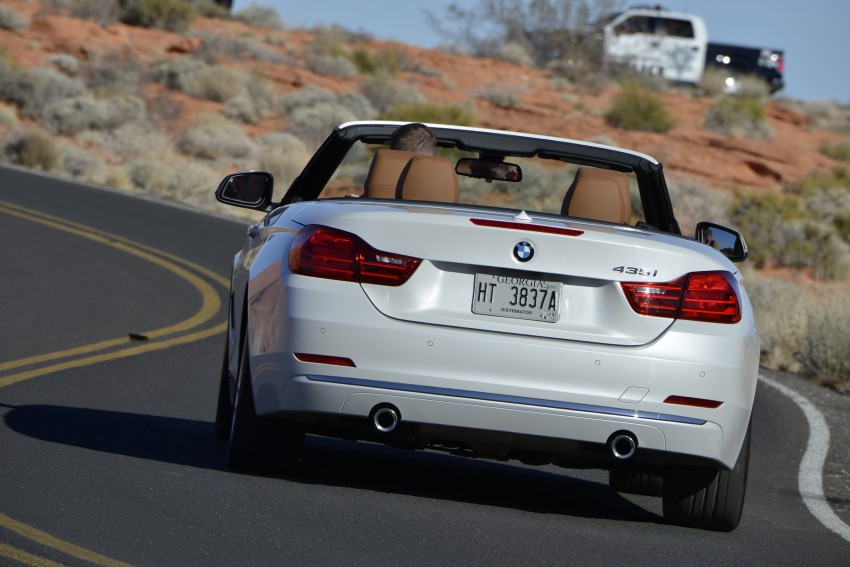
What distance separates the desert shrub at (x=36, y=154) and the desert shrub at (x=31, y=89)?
9342 millimetres

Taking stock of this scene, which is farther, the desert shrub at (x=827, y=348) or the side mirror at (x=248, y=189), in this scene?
the desert shrub at (x=827, y=348)

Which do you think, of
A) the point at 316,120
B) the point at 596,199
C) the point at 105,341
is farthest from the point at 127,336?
the point at 316,120

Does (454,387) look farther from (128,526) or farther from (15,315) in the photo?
(15,315)

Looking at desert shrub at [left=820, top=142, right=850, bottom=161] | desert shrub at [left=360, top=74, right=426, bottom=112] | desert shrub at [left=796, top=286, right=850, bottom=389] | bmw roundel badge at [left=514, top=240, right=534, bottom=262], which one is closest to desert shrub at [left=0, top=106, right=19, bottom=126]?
desert shrub at [left=360, top=74, right=426, bottom=112]

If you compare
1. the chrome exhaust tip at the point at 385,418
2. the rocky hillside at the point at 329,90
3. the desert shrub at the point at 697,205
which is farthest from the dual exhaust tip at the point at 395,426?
the rocky hillside at the point at 329,90

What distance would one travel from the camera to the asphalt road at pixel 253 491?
18.2ft

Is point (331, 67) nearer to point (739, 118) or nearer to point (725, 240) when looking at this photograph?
point (739, 118)

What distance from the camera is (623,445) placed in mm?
6125

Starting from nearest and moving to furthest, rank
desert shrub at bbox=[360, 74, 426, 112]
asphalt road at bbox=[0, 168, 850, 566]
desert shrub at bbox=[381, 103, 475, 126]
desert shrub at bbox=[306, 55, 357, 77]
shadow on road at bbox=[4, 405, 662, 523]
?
asphalt road at bbox=[0, 168, 850, 566] → shadow on road at bbox=[4, 405, 662, 523] → desert shrub at bbox=[381, 103, 475, 126] → desert shrub at bbox=[360, 74, 426, 112] → desert shrub at bbox=[306, 55, 357, 77]

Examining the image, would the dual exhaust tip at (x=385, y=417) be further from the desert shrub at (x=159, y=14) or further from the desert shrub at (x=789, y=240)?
the desert shrub at (x=159, y=14)

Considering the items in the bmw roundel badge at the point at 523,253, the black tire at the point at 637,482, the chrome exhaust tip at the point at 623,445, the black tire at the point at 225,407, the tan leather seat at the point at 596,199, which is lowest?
the black tire at the point at 637,482

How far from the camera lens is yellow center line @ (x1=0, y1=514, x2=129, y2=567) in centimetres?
500

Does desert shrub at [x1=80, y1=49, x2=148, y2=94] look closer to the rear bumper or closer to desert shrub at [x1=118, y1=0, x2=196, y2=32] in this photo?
desert shrub at [x1=118, y1=0, x2=196, y2=32]

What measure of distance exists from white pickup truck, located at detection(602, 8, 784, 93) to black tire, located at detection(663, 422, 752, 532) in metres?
40.5
